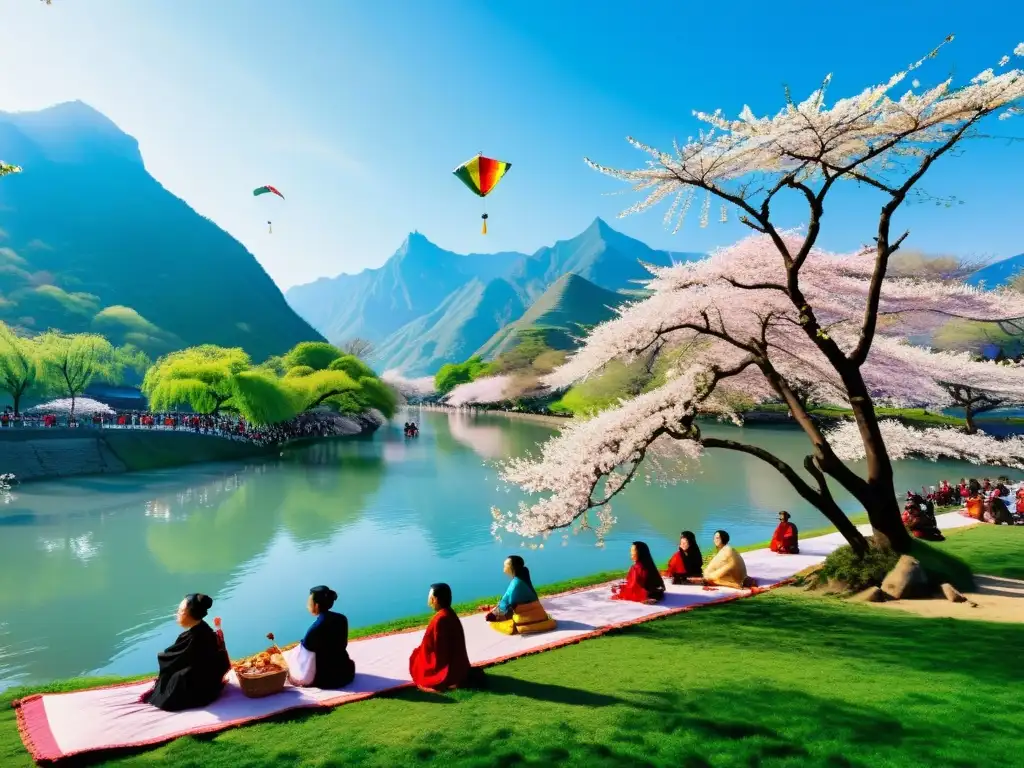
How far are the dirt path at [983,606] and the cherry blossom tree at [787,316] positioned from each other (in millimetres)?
1200

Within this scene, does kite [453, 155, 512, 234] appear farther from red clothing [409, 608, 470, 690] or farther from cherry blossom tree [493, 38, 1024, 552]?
red clothing [409, 608, 470, 690]

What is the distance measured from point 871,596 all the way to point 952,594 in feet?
3.71

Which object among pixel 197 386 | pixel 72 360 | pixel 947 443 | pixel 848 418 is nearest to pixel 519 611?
pixel 947 443

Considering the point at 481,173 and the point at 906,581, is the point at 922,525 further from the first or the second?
the point at 481,173

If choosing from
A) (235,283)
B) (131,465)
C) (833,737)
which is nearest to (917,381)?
(833,737)

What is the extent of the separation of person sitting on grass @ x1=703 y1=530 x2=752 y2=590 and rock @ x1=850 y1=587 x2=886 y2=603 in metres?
1.87

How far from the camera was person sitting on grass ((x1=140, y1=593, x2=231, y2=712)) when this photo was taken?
625 cm

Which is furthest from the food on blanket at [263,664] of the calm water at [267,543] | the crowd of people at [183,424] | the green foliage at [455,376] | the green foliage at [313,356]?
the green foliage at [455,376]

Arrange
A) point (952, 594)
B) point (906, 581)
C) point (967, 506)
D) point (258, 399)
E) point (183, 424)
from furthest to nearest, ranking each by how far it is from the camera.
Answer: point (183, 424) < point (258, 399) < point (967, 506) < point (906, 581) < point (952, 594)

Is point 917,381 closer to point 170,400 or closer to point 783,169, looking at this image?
point 783,169

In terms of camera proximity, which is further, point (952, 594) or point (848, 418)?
point (848, 418)

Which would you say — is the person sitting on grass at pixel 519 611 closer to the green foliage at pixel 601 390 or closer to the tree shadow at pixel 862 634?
the tree shadow at pixel 862 634

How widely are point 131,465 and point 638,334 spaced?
34353 millimetres

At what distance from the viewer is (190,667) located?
632cm
